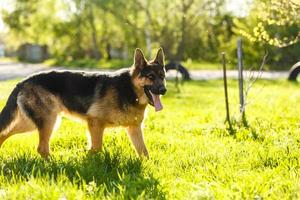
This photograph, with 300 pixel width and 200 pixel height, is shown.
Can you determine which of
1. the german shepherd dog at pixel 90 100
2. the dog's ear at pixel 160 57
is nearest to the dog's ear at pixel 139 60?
the german shepherd dog at pixel 90 100

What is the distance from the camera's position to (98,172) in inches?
236

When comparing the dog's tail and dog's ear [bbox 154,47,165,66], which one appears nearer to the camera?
the dog's tail

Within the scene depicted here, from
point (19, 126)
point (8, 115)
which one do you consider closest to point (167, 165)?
point (19, 126)

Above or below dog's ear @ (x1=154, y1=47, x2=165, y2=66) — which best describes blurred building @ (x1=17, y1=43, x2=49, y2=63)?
below

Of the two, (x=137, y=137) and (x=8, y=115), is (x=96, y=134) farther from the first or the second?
(x=8, y=115)

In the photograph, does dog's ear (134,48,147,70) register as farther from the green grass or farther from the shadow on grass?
the shadow on grass

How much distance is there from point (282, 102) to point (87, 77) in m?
9.22

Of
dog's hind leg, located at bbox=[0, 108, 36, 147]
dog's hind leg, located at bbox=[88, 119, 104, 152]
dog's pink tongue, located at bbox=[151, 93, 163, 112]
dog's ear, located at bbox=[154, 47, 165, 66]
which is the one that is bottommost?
dog's hind leg, located at bbox=[88, 119, 104, 152]

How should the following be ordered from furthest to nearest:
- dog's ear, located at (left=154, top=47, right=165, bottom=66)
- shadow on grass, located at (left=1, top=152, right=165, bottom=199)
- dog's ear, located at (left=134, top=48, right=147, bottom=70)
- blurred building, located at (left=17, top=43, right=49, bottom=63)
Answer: blurred building, located at (left=17, top=43, right=49, bottom=63) < dog's ear, located at (left=154, top=47, right=165, bottom=66) < dog's ear, located at (left=134, top=48, right=147, bottom=70) < shadow on grass, located at (left=1, top=152, right=165, bottom=199)

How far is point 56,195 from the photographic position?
4871 millimetres

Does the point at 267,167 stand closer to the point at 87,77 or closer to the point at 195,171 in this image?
the point at 195,171

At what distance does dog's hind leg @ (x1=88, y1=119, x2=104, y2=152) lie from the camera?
723 centimetres

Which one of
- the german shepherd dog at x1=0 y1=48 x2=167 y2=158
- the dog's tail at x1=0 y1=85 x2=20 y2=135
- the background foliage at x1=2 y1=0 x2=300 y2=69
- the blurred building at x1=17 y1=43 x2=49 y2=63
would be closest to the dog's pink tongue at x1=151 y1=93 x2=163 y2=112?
the german shepherd dog at x1=0 y1=48 x2=167 y2=158

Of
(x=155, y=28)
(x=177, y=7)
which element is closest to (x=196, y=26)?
(x=155, y=28)
